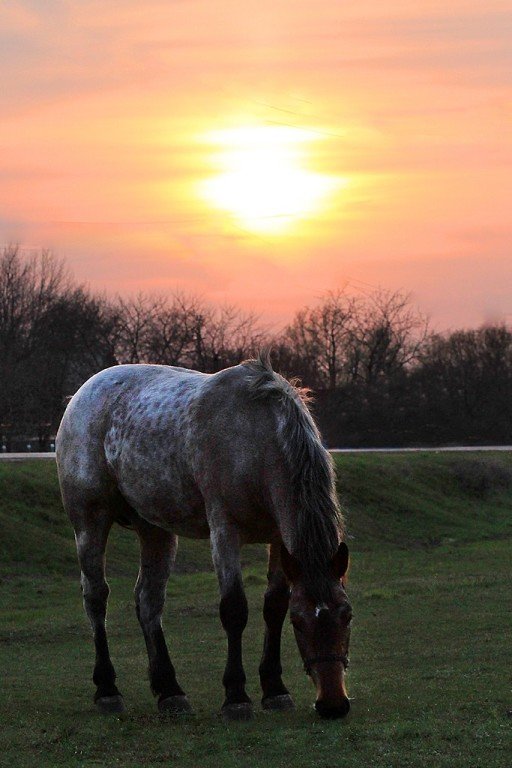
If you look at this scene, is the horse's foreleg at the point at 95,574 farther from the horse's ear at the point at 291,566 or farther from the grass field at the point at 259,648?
the horse's ear at the point at 291,566

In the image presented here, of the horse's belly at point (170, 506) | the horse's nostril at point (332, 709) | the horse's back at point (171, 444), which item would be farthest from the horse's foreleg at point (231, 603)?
the horse's nostril at point (332, 709)

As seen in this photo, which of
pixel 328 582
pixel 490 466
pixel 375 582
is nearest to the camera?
pixel 328 582

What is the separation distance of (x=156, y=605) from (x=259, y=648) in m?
3.33

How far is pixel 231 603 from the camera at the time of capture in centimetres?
830

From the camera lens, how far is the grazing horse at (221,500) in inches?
301

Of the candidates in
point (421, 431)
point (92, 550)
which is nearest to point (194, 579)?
point (92, 550)

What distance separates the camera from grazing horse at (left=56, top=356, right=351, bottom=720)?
7.65m

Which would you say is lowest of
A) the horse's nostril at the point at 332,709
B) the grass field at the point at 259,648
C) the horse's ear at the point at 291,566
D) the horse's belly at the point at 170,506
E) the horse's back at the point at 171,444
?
the grass field at the point at 259,648

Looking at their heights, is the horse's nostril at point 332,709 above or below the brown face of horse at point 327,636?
below

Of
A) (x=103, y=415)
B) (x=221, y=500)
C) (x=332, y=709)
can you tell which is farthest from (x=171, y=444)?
(x=332, y=709)

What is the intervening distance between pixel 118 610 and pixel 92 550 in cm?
724

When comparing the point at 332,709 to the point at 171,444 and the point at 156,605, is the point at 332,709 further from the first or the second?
the point at 156,605

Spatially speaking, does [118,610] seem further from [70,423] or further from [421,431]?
[421,431]

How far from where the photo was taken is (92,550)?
32.7 ft
